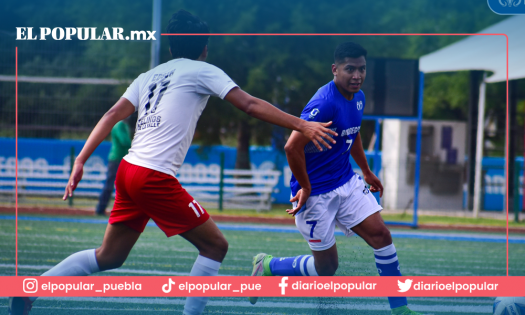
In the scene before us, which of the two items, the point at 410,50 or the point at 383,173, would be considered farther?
the point at 410,50

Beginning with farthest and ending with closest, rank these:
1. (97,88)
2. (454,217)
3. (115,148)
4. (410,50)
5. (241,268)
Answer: (410,50) → (454,217) → (97,88) → (115,148) → (241,268)

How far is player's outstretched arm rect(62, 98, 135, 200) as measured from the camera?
344 cm

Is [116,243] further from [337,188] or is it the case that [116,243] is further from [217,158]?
[217,158]

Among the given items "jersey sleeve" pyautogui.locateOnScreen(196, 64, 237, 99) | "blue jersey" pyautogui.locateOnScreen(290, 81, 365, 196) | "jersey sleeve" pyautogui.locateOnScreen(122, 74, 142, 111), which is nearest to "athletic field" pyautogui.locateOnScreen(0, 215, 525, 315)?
"blue jersey" pyautogui.locateOnScreen(290, 81, 365, 196)

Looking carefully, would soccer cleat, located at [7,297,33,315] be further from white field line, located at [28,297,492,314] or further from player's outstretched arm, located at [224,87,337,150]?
player's outstretched arm, located at [224,87,337,150]

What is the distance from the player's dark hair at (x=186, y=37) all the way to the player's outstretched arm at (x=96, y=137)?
0.47 m

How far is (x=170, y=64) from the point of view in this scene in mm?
3625

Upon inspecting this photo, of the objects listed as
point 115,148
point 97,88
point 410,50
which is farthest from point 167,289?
point 410,50

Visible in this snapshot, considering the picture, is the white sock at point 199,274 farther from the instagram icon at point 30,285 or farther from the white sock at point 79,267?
the instagram icon at point 30,285

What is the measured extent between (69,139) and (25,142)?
1.18 m

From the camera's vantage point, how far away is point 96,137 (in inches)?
138

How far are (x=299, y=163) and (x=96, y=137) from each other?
135 centimetres

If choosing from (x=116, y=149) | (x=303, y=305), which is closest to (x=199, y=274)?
(x=303, y=305)

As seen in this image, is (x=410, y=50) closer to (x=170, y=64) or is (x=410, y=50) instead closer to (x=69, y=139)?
(x=69, y=139)
